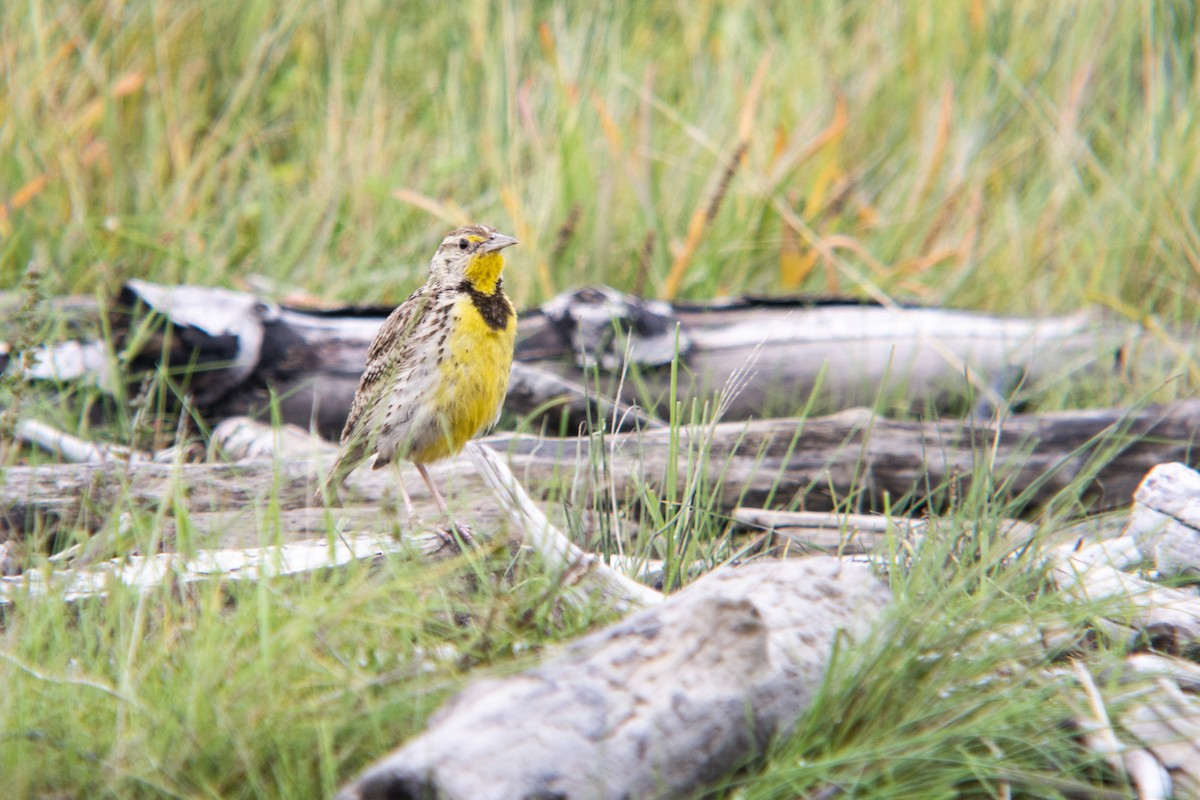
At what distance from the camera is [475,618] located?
8.92 ft

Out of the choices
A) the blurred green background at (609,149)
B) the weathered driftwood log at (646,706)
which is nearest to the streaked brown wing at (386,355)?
the blurred green background at (609,149)

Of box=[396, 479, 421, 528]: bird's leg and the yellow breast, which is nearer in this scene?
box=[396, 479, 421, 528]: bird's leg

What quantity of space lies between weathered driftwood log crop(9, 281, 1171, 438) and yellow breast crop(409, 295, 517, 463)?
1.78 ft

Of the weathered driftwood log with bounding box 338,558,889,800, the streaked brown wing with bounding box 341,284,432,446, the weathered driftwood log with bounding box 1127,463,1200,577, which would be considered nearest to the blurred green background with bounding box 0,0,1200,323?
the streaked brown wing with bounding box 341,284,432,446

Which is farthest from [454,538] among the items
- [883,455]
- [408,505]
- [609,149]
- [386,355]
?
[609,149]

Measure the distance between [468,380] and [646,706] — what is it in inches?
74.3

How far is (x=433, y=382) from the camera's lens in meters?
3.97

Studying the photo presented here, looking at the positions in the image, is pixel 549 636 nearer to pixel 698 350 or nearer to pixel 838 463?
pixel 838 463

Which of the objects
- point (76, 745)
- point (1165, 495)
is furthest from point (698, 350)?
point (76, 745)

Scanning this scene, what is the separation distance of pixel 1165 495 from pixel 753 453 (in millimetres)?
1222

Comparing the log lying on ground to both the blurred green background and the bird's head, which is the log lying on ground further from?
the blurred green background

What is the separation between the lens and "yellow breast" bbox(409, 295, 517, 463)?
394 centimetres

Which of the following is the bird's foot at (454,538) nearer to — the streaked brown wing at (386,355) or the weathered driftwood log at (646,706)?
the streaked brown wing at (386,355)

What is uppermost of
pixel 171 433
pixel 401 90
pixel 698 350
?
pixel 401 90
